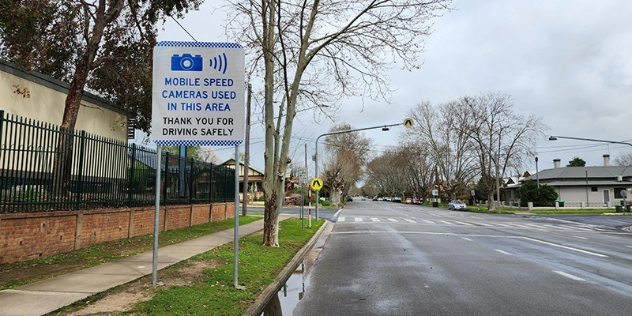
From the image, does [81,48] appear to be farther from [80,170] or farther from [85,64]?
[80,170]

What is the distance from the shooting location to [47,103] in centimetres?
1741

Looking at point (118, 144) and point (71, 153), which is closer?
point (71, 153)

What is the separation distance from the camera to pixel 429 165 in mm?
78438

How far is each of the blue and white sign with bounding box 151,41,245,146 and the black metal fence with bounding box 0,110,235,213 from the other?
83 cm

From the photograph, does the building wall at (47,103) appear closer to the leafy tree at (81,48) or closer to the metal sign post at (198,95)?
the leafy tree at (81,48)

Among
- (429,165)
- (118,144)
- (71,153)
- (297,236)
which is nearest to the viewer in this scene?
(71,153)

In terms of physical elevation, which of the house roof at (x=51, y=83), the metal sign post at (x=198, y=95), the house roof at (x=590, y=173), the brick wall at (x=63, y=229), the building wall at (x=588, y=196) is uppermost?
the house roof at (x=51, y=83)

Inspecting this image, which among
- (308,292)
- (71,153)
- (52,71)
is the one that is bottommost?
(308,292)

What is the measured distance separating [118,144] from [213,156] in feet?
278

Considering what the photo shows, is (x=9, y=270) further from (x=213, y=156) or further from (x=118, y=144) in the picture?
(x=213, y=156)

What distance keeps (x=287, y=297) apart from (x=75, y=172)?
21.7ft

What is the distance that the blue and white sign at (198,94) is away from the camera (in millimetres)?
7520

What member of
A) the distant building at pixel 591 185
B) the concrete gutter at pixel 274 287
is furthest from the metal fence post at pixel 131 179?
the distant building at pixel 591 185

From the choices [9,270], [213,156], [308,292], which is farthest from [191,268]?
[213,156]
